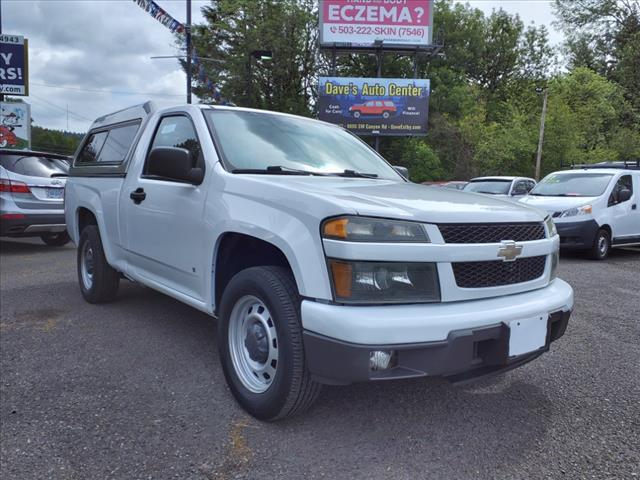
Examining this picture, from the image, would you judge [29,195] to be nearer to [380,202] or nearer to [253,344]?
[253,344]

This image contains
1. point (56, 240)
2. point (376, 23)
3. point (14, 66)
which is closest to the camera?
point (56, 240)

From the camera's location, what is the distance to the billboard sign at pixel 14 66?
13508 millimetres

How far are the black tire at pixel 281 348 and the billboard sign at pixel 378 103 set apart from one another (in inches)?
1007

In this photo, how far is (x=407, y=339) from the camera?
6.91 ft

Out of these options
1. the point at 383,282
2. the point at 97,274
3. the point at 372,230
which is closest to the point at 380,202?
the point at 372,230

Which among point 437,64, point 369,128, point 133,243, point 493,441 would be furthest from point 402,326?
point 437,64

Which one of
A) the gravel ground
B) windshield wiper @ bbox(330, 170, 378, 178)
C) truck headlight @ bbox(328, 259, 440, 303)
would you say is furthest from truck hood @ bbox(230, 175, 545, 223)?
the gravel ground

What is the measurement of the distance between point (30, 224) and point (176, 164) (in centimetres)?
615

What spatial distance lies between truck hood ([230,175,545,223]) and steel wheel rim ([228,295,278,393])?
1.91 feet

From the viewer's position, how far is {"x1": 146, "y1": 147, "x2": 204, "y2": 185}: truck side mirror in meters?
3.00

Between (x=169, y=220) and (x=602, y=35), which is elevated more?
(x=602, y=35)

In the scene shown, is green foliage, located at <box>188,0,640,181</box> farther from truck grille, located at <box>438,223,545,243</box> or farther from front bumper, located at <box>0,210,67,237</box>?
truck grille, located at <box>438,223,545,243</box>

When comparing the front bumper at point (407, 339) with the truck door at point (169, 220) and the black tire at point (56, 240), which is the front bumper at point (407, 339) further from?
the black tire at point (56, 240)

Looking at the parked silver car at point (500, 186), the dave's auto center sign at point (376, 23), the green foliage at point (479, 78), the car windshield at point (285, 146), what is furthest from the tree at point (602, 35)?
the car windshield at point (285, 146)
